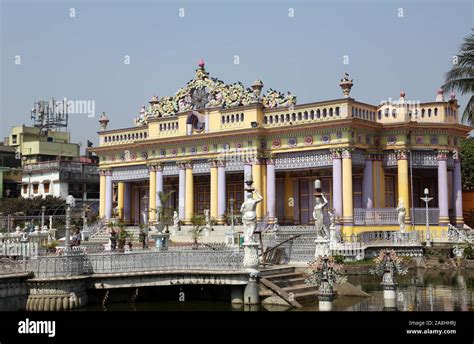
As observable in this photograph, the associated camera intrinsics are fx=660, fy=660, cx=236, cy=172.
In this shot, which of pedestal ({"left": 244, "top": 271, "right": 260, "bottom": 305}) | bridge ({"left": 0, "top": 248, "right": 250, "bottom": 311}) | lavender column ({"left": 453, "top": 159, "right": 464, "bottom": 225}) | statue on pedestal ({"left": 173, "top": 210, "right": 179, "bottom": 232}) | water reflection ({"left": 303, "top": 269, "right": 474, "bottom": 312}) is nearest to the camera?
water reflection ({"left": 303, "top": 269, "right": 474, "bottom": 312})

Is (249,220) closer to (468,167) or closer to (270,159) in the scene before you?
(270,159)

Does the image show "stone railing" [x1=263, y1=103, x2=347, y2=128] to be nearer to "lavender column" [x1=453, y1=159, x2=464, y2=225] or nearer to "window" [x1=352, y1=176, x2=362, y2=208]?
"window" [x1=352, y1=176, x2=362, y2=208]

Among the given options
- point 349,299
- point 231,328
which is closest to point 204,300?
point 349,299

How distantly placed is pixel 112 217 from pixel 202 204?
647 cm

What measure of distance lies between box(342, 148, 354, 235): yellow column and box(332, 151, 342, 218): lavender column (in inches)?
6.7

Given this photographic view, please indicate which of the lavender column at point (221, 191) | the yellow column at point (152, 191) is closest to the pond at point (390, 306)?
the lavender column at point (221, 191)

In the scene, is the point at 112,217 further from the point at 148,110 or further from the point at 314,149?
the point at 314,149

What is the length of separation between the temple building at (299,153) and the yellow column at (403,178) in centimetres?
5

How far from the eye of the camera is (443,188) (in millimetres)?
35156

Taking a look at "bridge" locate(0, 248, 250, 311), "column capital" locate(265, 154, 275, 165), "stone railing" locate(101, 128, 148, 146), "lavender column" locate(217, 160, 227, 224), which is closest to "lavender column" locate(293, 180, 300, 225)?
"column capital" locate(265, 154, 275, 165)

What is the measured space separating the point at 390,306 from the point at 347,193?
52.8ft

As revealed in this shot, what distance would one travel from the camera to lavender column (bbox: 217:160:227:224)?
38.7 m

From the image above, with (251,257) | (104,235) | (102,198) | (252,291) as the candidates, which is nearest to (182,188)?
(104,235)

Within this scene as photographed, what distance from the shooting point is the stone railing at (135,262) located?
19.8 meters
